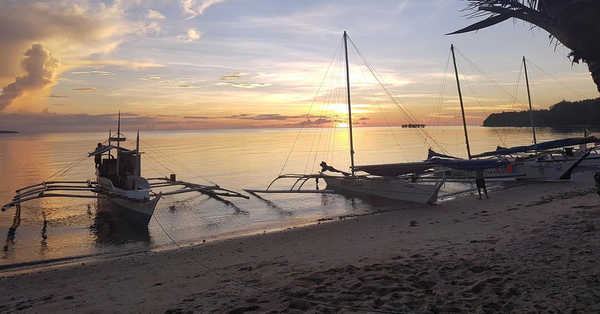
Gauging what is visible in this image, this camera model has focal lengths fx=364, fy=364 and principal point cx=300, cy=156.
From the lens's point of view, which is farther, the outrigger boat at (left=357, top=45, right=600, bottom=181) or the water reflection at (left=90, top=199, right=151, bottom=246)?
the outrigger boat at (left=357, top=45, right=600, bottom=181)

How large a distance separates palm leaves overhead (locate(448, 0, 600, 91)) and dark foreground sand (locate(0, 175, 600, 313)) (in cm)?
371

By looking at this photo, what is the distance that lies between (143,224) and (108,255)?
12.2 feet

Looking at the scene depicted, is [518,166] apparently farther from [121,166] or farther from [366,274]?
[121,166]

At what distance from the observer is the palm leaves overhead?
2543 millimetres

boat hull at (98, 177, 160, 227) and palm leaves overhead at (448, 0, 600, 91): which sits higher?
palm leaves overhead at (448, 0, 600, 91)

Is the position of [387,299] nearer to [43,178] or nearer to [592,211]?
[592,211]

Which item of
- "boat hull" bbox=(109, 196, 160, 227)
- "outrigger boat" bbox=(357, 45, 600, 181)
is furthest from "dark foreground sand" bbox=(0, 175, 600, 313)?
"outrigger boat" bbox=(357, 45, 600, 181)

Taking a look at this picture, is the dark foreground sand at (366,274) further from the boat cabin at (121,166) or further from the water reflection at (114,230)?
the boat cabin at (121,166)

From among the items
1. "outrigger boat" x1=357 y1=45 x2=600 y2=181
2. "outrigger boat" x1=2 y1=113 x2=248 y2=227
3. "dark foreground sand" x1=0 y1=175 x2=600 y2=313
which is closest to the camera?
"dark foreground sand" x1=0 y1=175 x2=600 y2=313

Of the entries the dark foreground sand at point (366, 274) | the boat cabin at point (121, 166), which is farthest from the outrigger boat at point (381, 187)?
the boat cabin at point (121, 166)

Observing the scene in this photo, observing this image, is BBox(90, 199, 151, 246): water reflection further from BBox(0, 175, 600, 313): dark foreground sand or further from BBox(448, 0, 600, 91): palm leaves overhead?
BBox(448, 0, 600, 91): palm leaves overhead

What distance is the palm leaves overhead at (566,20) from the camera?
100 inches

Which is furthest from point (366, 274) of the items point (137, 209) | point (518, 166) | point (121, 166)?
point (518, 166)

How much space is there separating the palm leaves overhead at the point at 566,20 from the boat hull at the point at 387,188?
16.9m
